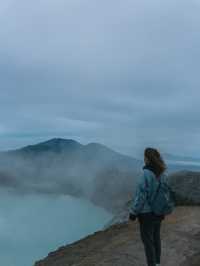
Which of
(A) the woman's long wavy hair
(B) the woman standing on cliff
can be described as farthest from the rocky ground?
(A) the woman's long wavy hair

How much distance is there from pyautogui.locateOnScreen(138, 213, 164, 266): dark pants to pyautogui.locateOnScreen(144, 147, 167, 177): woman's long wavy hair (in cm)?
87

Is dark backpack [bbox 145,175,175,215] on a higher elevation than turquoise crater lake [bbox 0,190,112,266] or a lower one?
higher

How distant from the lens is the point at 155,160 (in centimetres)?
1007

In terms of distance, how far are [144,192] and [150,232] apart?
0.94 meters

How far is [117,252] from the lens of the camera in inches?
585

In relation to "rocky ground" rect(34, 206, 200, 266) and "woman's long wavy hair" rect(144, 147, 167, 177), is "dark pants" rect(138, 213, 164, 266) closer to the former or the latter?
"woman's long wavy hair" rect(144, 147, 167, 177)

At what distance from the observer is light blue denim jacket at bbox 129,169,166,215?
999cm

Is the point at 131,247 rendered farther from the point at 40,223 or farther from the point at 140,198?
the point at 40,223

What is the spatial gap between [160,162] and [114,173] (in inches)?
3960

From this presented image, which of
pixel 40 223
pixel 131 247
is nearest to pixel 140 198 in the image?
pixel 131 247

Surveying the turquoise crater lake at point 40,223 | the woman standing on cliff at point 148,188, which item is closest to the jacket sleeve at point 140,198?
the woman standing on cliff at point 148,188

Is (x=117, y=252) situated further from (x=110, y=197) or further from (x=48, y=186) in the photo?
(x=48, y=186)

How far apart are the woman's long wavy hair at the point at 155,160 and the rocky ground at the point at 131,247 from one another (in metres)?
3.99

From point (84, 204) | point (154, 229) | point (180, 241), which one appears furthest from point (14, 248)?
point (154, 229)
